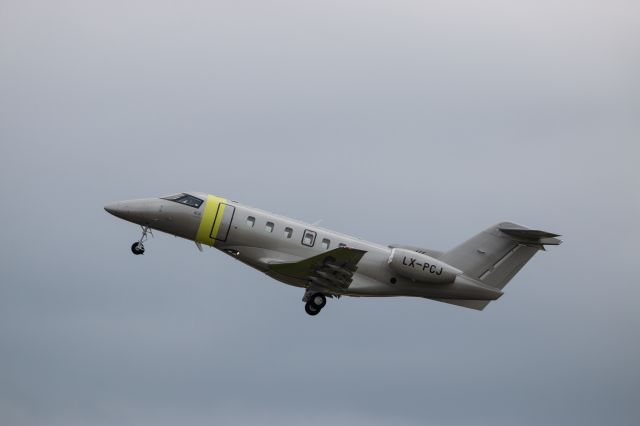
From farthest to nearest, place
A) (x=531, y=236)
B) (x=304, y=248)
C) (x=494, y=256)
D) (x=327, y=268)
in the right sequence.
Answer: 1. (x=494, y=256)
2. (x=531, y=236)
3. (x=304, y=248)
4. (x=327, y=268)

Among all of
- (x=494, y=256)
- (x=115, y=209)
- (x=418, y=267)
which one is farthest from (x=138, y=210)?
(x=494, y=256)

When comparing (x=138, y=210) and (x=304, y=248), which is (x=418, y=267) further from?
(x=138, y=210)

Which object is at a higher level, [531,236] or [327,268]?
[531,236]

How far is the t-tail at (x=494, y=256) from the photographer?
3444cm

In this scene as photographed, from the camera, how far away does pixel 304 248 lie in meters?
33.1

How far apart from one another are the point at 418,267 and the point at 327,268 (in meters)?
3.50

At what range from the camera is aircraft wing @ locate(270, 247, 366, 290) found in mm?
31375

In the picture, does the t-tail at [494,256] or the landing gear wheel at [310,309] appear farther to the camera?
the t-tail at [494,256]

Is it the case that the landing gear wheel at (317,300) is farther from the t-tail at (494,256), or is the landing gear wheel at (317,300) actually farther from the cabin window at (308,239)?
the t-tail at (494,256)

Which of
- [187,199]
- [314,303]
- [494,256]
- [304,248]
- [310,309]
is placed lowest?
[310,309]

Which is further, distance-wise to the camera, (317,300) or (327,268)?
(317,300)

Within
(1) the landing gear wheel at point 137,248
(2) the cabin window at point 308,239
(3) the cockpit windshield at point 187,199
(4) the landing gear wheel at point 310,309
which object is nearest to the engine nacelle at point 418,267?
(2) the cabin window at point 308,239

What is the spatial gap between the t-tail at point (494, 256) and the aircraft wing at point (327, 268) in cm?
461

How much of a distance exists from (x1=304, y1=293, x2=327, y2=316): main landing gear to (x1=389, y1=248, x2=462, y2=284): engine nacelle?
2835mm
